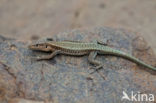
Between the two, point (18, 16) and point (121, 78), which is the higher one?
point (18, 16)

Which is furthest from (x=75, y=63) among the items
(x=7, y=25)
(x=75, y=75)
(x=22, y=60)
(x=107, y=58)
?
(x=7, y=25)

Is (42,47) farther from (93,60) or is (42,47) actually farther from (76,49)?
(93,60)

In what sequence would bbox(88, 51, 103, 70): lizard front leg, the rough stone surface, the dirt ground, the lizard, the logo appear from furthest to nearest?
the dirt ground → the lizard → bbox(88, 51, 103, 70): lizard front leg → the logo → the rough stone surface

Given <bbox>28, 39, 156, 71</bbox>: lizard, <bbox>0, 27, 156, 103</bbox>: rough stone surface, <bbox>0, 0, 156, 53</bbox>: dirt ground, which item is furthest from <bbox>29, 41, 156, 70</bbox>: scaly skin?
<bbox>0, 0, 156, 53</bbox>: dirt ground

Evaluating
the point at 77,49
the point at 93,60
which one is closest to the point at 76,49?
the point at 77,49

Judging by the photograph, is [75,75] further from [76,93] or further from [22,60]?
[22,60]

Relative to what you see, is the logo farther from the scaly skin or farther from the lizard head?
the lizard head

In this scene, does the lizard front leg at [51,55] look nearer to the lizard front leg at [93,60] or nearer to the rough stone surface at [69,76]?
the rough stone surface at [69,76]
